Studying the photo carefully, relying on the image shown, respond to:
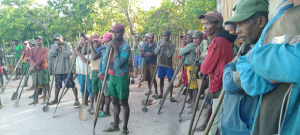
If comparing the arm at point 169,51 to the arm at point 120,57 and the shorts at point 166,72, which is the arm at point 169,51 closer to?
the shorts at point 166,72

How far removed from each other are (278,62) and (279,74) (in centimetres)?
6

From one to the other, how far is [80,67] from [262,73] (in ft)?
16.8

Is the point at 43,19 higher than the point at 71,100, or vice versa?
the point at 43,19

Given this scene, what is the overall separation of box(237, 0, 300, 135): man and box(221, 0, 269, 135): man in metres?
0.30


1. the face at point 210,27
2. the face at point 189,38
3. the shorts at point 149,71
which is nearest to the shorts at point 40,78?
the shorts at point 149,71

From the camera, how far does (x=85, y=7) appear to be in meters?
10.6

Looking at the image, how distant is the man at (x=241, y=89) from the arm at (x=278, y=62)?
410mm

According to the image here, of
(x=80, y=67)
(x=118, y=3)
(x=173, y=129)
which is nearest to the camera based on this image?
(x=173, y=129)

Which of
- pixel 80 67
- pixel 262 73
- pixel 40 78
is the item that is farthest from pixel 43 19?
pixel 262 73

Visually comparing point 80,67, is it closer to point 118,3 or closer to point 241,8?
point 241,8

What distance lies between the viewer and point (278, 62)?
1170 millimetres

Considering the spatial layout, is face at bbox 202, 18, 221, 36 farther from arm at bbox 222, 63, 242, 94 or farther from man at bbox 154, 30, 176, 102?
man at bbox 154, 30, 176, 102

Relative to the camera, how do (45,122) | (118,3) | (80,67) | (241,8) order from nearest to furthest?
(241,8) → (45,122) → (80,67) → (118,3)

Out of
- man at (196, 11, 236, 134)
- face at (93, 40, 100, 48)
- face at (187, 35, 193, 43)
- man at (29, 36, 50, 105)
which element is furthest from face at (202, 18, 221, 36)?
man at (29, 36, 50, 105)
